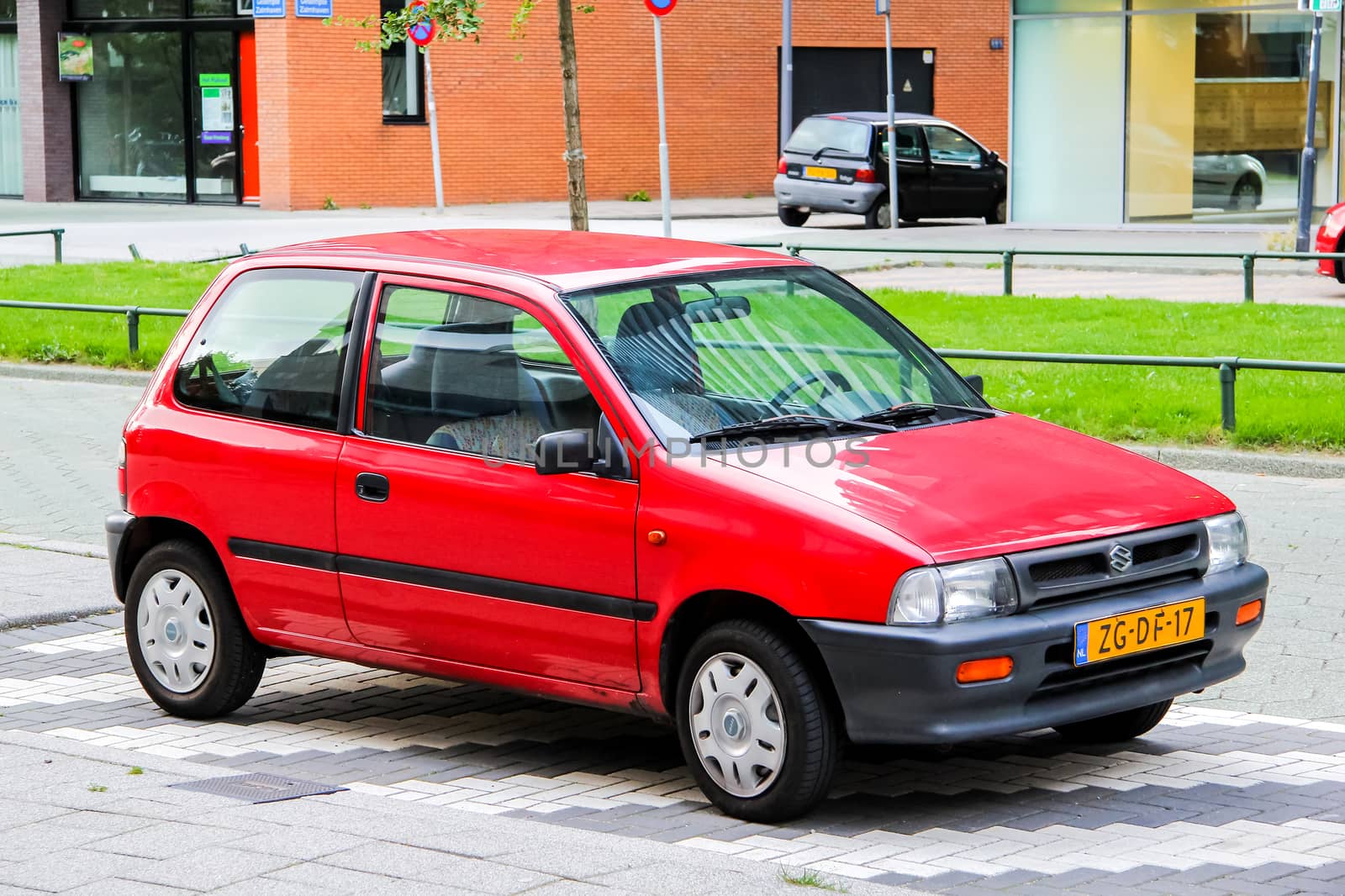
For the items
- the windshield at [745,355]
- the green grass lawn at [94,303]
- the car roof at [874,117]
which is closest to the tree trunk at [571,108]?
the green grass lawn at [94,303]

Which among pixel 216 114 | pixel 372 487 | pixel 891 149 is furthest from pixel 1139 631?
pixel 216 114

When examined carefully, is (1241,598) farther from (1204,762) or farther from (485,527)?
(485,527)

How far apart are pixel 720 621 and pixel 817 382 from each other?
0.96 meters

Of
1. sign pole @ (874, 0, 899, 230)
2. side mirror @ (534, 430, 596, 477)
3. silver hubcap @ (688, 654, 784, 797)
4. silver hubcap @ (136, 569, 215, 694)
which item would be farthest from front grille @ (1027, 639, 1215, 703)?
sign pole @ (874, 0, 899, 230)

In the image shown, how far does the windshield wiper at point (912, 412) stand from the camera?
5.73 metres

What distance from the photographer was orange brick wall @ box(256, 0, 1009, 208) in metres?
33.0

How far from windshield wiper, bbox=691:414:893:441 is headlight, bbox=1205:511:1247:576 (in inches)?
37.4

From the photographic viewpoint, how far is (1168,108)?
→ 28188 mm

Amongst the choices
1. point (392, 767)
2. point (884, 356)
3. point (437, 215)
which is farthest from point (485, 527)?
point (437, 215)

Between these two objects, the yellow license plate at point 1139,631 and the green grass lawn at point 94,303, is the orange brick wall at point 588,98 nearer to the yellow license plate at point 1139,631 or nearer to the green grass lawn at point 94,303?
the green grass lawn at point 94,303

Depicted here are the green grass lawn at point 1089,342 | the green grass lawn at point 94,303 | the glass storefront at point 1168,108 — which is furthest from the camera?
the glass storefront at point 1168,108

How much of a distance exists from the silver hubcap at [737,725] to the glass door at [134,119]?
102 feet

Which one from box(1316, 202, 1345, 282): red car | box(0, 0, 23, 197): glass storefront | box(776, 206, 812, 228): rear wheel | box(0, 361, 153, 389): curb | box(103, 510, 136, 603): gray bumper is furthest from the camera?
box(0, 0, 23, 197): glass storefront

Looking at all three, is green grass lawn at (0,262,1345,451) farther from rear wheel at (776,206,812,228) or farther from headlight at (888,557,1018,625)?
rear wheel at (776,206,812,228)
